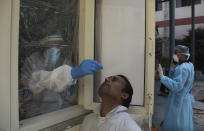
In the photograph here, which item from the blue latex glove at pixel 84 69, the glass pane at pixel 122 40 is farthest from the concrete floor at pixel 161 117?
the blue latex glove at pixel 84 69

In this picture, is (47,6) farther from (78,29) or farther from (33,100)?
(33,100)

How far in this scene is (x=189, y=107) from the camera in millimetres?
3174

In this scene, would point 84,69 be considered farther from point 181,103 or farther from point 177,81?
point 181,103

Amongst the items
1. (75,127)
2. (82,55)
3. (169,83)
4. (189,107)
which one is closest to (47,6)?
(82,55)

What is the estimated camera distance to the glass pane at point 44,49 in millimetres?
1677

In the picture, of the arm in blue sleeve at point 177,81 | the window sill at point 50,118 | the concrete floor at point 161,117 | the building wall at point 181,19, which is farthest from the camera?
the building wall at point 181,19

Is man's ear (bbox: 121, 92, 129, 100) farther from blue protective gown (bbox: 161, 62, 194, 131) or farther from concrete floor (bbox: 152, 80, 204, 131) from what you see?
concrete floor (bbox: 152, 80, 204, 131)

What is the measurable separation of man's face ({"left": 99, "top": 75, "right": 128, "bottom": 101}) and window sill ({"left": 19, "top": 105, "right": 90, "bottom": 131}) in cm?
41

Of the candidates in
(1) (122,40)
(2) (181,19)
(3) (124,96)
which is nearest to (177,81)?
(1) (122,40)

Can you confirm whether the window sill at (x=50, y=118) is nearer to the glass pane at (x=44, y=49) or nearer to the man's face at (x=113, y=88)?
the glass pane at (x=44, y=49)

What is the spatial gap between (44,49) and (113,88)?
0.76 metres

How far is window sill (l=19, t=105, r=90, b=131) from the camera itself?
145 cm

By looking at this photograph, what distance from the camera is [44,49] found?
1.87 meters

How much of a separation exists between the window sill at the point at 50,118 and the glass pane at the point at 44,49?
0.08 m
